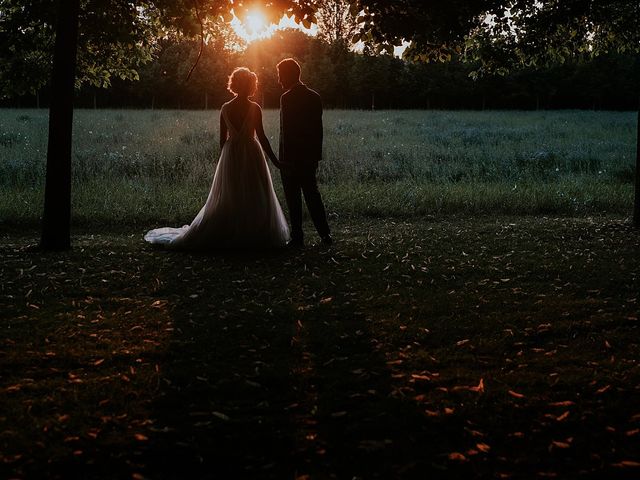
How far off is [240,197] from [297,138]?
120 cm

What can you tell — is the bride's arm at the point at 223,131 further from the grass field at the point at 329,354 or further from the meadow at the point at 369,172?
the meadow at the point at 369,172

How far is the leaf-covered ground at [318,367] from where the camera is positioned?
3.45 metres

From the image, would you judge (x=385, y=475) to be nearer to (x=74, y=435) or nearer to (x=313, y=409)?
(x=313, y=409)

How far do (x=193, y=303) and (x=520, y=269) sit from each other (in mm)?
4316

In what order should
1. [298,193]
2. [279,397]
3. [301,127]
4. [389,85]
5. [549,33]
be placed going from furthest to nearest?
[389,85] → [549,33] → [298,193] → [301,127] → [279,397]

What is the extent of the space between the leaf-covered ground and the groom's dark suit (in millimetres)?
1021

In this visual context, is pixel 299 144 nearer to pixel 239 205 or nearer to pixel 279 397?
pixel 239 205

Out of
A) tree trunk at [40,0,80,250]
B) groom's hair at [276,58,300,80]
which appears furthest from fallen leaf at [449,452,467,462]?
tree trunk at [40,0,80,250]

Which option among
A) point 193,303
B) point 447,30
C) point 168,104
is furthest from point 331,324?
point 168,104

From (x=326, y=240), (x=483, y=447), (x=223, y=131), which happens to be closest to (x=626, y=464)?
(x=483, y=447)

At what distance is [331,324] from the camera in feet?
19.5

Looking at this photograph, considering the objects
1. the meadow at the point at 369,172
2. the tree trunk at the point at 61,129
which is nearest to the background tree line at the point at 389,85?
the meadow at the point at 369,172

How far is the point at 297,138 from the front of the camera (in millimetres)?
9094

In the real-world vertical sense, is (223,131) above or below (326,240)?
above
